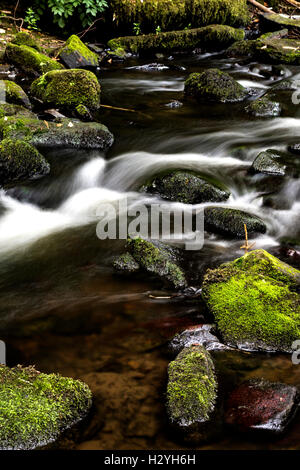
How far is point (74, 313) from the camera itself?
3.62 m

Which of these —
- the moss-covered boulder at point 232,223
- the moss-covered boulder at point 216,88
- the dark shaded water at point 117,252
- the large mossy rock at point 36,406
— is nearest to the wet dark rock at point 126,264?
the dark shaded water at point 117,252

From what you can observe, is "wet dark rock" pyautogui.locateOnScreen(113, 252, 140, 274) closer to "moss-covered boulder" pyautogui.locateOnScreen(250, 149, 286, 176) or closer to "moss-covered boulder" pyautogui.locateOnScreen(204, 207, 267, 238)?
"moss-covered boulder" pyautogui.locateOnScreen(204, 207, 267, 238)

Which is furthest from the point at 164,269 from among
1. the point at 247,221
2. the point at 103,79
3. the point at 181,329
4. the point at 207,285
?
the point at 103,79

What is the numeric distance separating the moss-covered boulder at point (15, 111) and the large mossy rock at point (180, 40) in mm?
6478

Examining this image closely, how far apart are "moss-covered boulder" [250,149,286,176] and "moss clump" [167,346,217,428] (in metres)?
4.08

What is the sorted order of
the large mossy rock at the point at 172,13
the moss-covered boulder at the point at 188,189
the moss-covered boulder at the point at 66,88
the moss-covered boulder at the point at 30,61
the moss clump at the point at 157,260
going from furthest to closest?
1. the large mossy rock at the point at 172,13
2. the moss-covered boulder at the point at 30,61
3. the moss-covered boulder at the point at 66,88
4. the moss-covered boulder at the point at 188,189
5. the moss clump at the point at 157,260

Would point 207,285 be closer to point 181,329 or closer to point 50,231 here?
point 181,329

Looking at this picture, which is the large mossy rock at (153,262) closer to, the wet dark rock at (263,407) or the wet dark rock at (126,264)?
the wet dark rock at (126,264)

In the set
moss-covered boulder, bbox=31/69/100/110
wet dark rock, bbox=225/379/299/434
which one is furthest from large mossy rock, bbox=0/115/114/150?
wet dark rock, bbox=225/379/299/434

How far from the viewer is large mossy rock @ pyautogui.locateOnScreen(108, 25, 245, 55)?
518 inches

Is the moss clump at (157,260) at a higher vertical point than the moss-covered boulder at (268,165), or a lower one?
lower

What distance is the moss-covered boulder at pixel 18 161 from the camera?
19.4ft

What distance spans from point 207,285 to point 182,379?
1132mm

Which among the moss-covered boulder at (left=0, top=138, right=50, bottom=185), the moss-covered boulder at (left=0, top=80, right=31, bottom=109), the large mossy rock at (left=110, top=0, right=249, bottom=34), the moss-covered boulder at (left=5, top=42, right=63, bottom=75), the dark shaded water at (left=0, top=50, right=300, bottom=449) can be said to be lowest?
the dark shaded water at (left=0, top=50, right=300, bottom=449)
